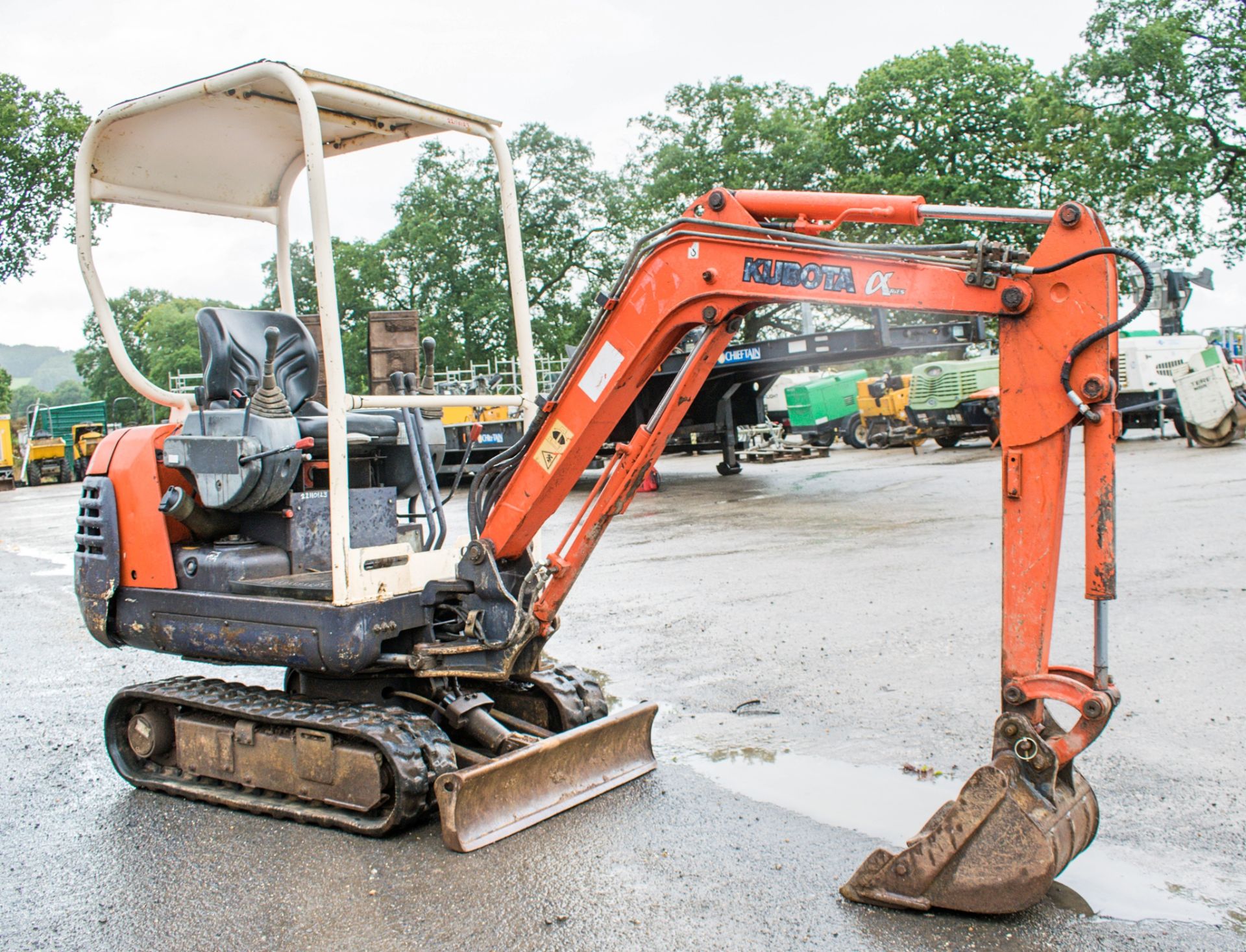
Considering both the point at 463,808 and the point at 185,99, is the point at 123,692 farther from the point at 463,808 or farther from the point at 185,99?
the point at 185,99

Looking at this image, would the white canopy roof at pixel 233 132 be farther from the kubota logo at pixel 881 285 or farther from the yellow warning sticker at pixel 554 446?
the kubota logo at pixel 881 285

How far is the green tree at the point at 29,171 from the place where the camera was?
36188 millimetres

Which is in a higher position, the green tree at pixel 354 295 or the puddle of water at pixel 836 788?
the green tree at pixel 354 295

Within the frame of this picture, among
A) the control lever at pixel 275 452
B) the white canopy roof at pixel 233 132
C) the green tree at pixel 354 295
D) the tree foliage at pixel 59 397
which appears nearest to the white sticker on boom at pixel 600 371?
the control lever at pixel 275 452

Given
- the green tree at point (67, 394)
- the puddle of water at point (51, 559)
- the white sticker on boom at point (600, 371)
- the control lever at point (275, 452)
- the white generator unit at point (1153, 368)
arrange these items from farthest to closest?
the green tree at point (67, 394)
the white generator unit at point (1153, 368)
the puddle of water at point (51, 559)
the control lever at point (275, 452)
the white sticker on boom at point (600, 371)

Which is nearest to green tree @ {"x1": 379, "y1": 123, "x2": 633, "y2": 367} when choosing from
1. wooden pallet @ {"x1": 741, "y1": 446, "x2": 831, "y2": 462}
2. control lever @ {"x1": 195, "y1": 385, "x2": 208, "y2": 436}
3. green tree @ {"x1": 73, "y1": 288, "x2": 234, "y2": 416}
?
wooden pallet @ {"x1": 741, "y1": 446, "x2": 831, "y2": 462}

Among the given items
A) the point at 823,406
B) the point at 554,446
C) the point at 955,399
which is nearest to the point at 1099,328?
the point at 554,446

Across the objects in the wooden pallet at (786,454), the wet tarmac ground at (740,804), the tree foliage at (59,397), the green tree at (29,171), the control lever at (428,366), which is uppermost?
the green tree at (29,171)

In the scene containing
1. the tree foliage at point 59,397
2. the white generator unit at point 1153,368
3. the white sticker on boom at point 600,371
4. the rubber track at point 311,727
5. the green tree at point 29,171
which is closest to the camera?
the rubber track at point 311,727

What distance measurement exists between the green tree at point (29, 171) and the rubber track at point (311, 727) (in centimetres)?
3514

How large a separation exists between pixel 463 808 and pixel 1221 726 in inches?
131

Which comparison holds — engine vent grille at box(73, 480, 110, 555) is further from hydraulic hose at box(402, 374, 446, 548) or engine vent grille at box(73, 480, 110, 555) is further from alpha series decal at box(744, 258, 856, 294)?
alpha series decal at box(744, 258, 856, 294)

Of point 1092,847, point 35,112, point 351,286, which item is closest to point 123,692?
point 1092,847

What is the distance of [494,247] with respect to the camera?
3003 cm
